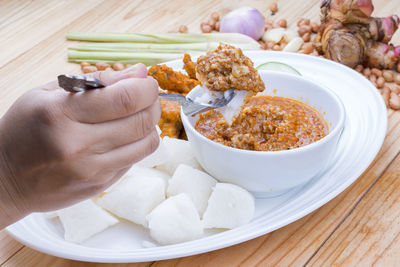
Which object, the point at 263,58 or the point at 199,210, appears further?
the point at 263,58

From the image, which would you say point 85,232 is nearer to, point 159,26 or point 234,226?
point 234,226

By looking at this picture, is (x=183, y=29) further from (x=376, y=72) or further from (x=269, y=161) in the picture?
(x=269, y=161)

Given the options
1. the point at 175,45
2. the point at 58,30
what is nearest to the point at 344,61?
the point at 175,45

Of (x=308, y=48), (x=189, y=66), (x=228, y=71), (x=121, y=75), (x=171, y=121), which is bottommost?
(x=308, y=48)

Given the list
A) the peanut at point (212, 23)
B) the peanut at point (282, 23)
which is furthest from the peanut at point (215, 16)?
the peanut at point (282, 23)

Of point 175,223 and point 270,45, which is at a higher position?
point 175,223

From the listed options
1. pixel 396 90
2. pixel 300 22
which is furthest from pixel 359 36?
pixel 300 22
